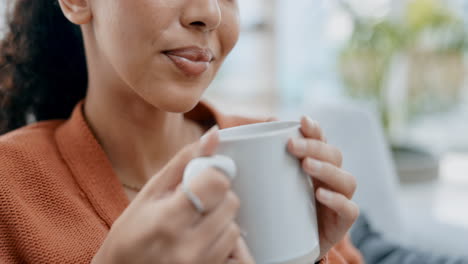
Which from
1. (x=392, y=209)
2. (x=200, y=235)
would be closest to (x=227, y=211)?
(x=200, y=235)

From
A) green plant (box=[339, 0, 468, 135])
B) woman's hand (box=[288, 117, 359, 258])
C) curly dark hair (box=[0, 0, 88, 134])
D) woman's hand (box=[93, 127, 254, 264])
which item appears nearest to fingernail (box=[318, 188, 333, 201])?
woman's hand (box=[288, 117, 359, 258])

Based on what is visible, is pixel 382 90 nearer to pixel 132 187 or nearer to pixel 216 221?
pixel 132 187

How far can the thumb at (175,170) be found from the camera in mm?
522

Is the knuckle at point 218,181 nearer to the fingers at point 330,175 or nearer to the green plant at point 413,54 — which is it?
the fingers at point 330,175

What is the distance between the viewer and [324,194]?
625 mm

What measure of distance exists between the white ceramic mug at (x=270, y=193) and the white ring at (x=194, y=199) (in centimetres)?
3

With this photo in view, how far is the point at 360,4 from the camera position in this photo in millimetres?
3395

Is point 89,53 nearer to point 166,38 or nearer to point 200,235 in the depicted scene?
point 166,38

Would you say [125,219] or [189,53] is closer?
[125,219]

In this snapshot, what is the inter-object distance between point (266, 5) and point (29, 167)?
11.3ft

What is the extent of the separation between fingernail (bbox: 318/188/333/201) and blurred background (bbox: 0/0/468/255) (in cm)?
80

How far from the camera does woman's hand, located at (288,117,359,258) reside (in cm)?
57

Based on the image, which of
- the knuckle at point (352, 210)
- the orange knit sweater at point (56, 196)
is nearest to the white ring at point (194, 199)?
the knuckle at point (352, 210)

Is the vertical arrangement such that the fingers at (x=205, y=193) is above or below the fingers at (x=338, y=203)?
above
